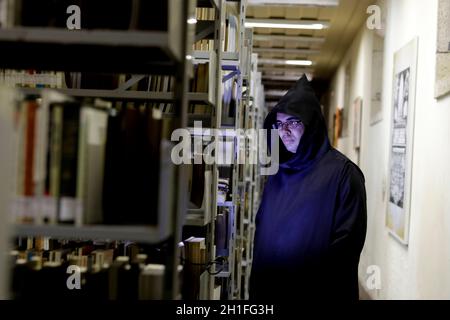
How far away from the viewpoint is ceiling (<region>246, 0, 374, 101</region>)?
7.07 meters

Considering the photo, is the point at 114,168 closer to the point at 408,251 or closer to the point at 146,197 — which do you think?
the point at 146,197

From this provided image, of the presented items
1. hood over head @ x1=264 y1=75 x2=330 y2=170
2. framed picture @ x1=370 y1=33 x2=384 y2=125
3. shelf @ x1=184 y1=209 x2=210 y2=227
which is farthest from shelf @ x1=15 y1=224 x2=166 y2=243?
framed picture @ x1=370 y1=33 x2=384 y2=125

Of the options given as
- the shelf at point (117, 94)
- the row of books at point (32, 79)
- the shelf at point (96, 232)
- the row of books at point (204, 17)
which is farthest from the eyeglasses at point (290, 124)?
the shelf at point (96, 232)

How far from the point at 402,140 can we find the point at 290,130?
1.83 metres

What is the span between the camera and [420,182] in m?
3.87

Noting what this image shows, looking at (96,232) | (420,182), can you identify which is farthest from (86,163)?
(420,182)

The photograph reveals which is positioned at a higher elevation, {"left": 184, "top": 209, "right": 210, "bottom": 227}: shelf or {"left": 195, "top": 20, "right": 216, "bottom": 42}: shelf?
{"left": 195, "top": 20, "right": 216, "bottom": 42}: shelf

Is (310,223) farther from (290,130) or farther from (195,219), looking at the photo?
(195,219)

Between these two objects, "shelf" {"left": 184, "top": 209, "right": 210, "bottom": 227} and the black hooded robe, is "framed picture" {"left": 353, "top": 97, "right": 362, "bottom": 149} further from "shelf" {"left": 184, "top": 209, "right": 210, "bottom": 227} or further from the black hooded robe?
"shelf" {"left": 184, "top": 209, "right": 210, "bottom": 227}

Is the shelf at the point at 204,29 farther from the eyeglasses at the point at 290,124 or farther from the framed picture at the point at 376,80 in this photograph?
the framed picture at the point at 376,80

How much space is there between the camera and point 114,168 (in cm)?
146

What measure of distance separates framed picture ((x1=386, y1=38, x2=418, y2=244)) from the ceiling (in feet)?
6.86

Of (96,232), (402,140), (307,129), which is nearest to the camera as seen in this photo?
(96,232)

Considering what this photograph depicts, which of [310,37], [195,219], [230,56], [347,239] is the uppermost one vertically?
[310,37]
